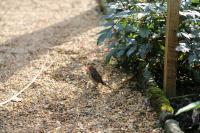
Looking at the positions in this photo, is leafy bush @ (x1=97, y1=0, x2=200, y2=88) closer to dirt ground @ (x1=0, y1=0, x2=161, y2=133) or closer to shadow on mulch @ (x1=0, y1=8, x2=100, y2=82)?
dirt ground @ (x1=0, y1=0, x2=161, y2=133)

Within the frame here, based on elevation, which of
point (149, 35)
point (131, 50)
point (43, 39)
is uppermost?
point (149, 35)

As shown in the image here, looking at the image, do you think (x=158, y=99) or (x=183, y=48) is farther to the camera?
(x=158, y=99)

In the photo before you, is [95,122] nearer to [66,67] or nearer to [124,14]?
[124,14]

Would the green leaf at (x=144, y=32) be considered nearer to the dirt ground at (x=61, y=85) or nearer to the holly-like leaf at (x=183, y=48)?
the holly-like leaf at (x=183, y=48)

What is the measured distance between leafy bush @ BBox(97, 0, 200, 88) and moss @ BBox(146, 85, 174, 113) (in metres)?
0.24

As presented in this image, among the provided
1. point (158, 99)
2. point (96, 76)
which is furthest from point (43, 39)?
point (158, 99)

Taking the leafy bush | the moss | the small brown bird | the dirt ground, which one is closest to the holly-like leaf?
the leafy bush

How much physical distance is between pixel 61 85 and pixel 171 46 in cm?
132

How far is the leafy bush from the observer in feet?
11.6


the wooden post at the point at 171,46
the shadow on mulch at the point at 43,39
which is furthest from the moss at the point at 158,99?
the shadow on mulch at the point at 43,39

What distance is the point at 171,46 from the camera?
3492mm

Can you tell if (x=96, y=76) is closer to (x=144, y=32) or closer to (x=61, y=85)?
(x=61, y=85)

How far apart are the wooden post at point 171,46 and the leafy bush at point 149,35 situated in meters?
0.09

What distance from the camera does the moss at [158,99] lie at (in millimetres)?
3438
